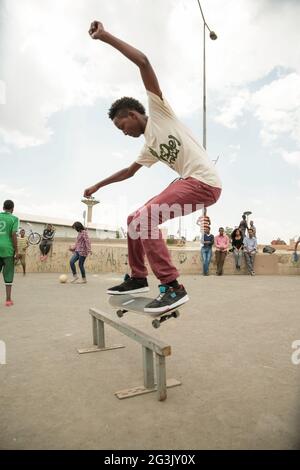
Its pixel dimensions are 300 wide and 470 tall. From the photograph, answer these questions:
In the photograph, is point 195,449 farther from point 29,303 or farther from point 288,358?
point 29,303

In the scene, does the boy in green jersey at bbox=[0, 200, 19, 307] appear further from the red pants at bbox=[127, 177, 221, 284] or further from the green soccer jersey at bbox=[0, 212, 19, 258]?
the red pants at bbox=[127, 177, 221, 284]

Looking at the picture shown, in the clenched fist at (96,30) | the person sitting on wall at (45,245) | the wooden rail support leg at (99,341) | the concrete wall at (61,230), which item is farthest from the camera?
the concrete wall at (61,230)

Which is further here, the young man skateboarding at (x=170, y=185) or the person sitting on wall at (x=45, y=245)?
the person sitting on wall at (x=45, y=245)

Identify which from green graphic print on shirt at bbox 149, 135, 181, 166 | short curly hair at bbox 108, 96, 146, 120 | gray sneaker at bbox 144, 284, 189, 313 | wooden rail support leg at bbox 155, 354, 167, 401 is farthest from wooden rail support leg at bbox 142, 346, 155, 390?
short curly hair at bbox 108, 96, 146, 120

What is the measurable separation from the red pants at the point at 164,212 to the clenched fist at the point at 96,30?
1.34m

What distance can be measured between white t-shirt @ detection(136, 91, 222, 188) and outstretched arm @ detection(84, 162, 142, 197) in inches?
20.8

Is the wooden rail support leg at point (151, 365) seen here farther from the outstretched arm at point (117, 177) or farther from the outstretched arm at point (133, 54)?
the outstretched arm at point (133, 54)

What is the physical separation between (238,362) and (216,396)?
95cm

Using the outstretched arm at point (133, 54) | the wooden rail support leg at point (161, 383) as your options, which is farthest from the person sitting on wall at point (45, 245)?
the outstretched arm at point (133, 54)

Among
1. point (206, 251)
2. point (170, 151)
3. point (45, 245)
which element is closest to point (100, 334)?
point (170, 151)

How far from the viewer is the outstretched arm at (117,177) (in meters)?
3.74

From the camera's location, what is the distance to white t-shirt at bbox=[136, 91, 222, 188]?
3.00 metres

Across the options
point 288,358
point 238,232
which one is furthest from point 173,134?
point 238,232

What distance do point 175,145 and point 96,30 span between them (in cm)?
108
